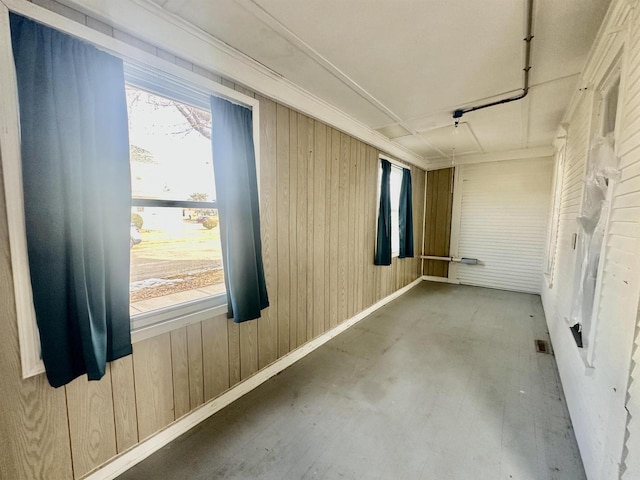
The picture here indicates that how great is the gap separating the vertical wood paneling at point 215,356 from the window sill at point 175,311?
8cm

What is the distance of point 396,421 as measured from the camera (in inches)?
69.8

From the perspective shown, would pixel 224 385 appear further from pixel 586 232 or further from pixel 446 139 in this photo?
pixel 446 139

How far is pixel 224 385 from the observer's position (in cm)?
194

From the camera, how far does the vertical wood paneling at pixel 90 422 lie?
1.28 meters

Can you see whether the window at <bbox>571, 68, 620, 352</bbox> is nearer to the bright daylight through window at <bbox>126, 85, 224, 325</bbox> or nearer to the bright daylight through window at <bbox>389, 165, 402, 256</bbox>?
the bright daylight through window at <bbox>126, 85, 224, 325</bbox>

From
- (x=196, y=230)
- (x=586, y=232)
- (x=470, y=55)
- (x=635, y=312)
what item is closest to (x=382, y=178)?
(x=470, y=55)

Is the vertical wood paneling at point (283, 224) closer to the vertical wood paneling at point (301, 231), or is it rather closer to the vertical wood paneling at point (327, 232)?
the vertical wood paneling at point (301, 231)

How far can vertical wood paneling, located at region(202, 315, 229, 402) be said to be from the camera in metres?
1.83

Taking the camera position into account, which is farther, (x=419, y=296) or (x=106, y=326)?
(x=419, y=296)

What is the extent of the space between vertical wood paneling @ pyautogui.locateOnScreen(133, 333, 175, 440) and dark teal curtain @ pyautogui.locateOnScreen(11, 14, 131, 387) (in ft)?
0.56

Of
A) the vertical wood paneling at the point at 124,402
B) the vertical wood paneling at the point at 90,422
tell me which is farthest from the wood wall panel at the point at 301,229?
the vertical wood paneling at the point at 90,422

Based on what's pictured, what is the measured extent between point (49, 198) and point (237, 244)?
0.96 meters

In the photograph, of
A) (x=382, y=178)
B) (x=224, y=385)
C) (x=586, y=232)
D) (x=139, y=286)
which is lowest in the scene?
(x=224, y=385)

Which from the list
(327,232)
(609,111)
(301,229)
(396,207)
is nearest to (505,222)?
(396,207)
